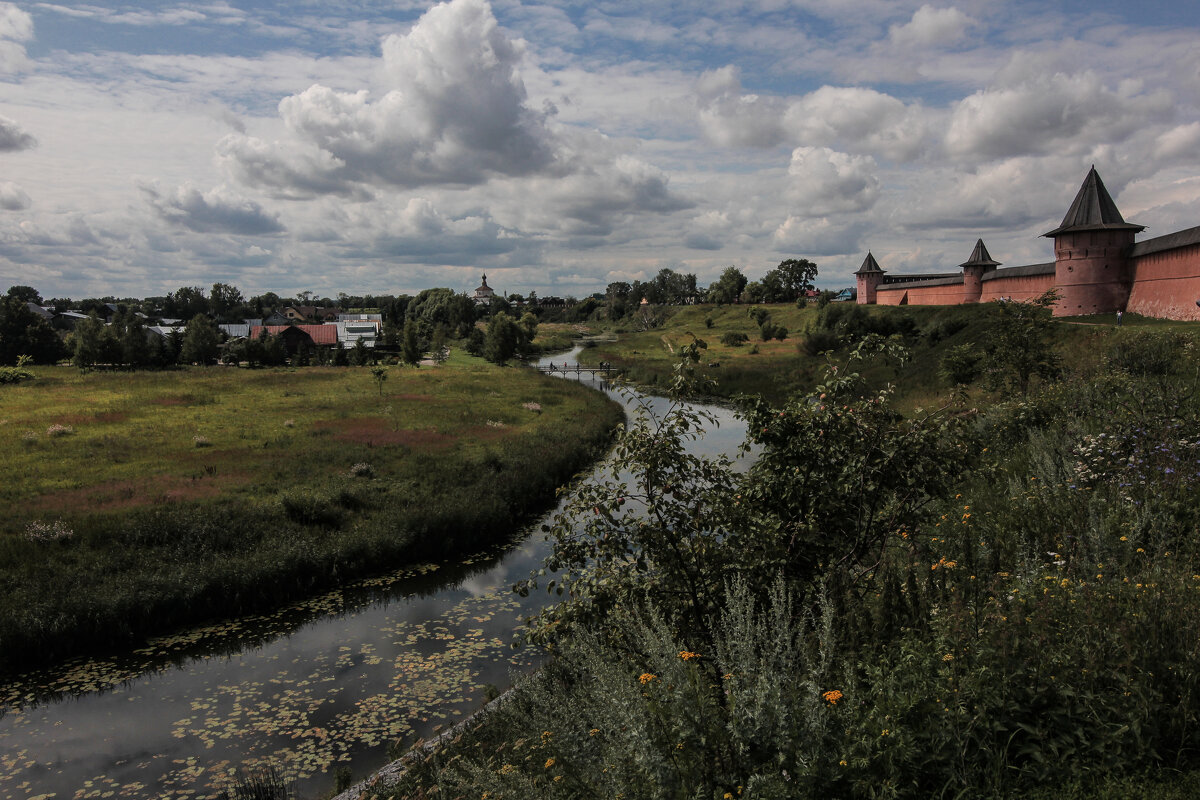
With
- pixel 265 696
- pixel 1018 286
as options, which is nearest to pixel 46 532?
pixel 265 696

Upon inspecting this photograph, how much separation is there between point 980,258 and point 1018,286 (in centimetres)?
978

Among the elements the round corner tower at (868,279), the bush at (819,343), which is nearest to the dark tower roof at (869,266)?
the round corner tower at (868,279)

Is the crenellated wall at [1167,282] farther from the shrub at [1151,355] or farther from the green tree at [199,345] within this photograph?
the green tree at [199,345]

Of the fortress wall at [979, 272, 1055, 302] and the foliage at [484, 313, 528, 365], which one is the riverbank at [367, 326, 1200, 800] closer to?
the fortress wall at [979, 272, 1055, 302]

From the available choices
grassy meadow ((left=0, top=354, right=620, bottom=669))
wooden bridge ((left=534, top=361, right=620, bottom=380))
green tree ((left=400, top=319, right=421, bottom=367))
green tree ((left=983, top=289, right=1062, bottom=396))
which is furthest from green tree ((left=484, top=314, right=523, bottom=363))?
green tree ((left=983, top=289, right=1062, bottom=396))

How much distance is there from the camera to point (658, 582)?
646 cm

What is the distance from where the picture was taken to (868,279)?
7819 cm

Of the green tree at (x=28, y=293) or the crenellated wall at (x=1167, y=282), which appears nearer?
the crenellated wall at (x=1167, y=282)

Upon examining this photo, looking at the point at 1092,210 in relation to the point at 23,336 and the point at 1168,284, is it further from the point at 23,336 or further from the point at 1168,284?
the point at 23,336

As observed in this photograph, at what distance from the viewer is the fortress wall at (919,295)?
56.9 m

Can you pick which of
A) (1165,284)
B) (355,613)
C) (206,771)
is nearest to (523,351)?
(1165,284)

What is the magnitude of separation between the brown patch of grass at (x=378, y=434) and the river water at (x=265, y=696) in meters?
11.6

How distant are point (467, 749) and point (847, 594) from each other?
188 inches

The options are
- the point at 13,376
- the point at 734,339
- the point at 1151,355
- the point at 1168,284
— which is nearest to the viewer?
the point at 1151,355
